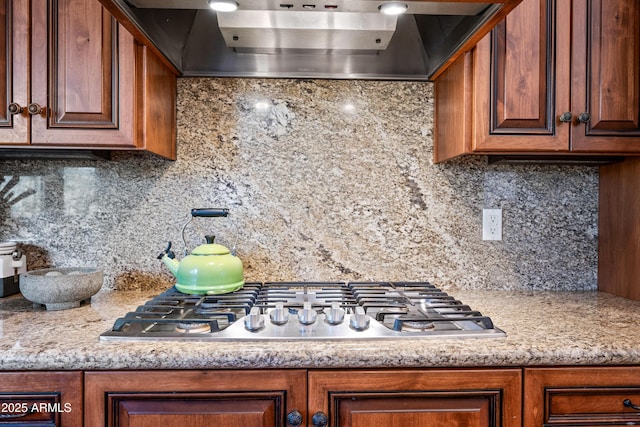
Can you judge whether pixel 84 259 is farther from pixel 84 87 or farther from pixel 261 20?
pixel 261 20

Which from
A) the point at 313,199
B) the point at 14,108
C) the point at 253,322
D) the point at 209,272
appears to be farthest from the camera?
the point at 313,199

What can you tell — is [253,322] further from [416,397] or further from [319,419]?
→ [416,397]

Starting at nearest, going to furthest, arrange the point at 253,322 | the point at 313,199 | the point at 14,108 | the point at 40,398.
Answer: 1. the point at 40,398
2. the point at 253,322
3. the point at 14,108
4. the point at 313,199

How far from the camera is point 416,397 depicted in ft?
3.21

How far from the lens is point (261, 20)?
49.9 inches

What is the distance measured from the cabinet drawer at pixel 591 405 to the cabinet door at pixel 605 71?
73 centimetres

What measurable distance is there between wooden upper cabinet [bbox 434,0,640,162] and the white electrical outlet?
0.38m

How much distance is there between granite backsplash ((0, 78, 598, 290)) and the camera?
1.61m

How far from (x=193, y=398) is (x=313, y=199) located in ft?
2.90

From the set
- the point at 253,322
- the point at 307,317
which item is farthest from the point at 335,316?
the point at 253,322

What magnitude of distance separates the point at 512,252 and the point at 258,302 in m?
1.05

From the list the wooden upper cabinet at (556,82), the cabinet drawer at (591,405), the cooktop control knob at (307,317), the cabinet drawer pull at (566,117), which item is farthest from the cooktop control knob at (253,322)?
the cabinet drawer pull at (566,117)

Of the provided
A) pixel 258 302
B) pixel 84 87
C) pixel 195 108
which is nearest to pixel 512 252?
Result: pixel 258 302

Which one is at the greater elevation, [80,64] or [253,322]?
[80,64]
